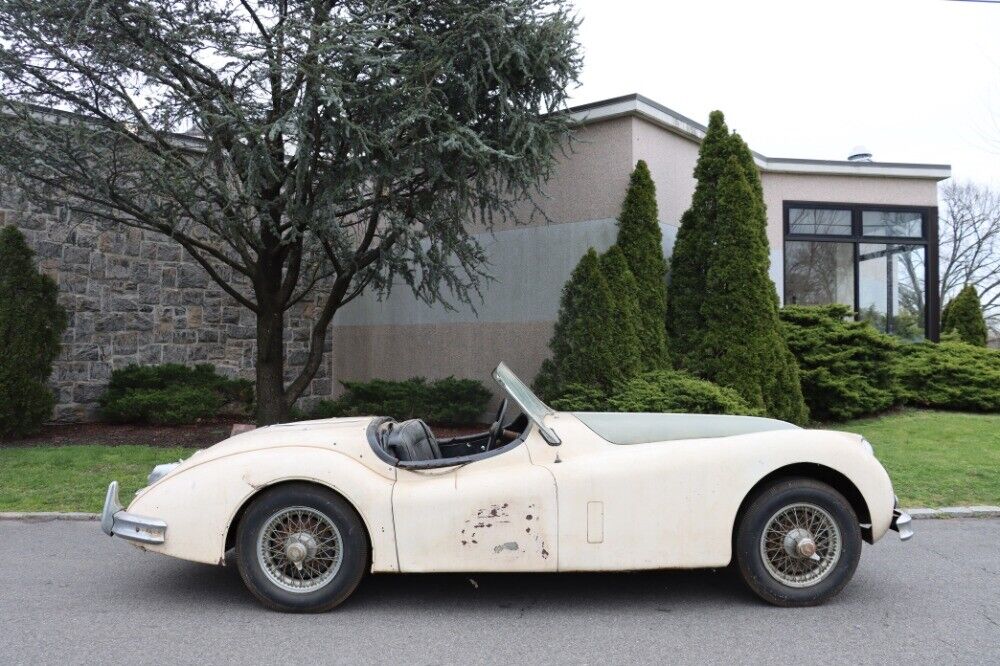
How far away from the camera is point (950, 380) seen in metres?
12.6

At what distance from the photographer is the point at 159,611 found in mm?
4270

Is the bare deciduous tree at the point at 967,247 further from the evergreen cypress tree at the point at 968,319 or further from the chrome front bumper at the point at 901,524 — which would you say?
the chrome front bumper at the point at 901,524

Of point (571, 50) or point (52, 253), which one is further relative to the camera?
point (52, 253)

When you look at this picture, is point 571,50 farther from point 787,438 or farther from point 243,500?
point 243,500

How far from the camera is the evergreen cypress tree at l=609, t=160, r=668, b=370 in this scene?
10.2 meters

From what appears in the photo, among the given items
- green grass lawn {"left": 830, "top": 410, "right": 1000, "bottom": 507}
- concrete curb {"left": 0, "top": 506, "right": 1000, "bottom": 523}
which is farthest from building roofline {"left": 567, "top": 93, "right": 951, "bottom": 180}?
concrete curb {"left": 0, "top": 506, "right": 1000, "bottom": 523}

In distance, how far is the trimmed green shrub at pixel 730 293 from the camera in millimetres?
9953

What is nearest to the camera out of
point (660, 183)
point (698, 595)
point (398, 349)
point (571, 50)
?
point (698, 595)

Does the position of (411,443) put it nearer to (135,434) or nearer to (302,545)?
(302,545)

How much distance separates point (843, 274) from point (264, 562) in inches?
499

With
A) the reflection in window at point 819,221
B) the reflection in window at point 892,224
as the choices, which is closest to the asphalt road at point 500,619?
the reflection in window at point 819,221

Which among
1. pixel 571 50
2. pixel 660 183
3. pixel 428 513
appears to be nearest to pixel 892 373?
pixel 660 183

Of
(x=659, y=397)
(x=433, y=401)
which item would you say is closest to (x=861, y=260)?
(x=659, y=397)

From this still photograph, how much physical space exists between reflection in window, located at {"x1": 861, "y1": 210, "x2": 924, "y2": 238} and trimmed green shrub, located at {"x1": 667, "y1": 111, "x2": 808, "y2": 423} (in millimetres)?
4582
